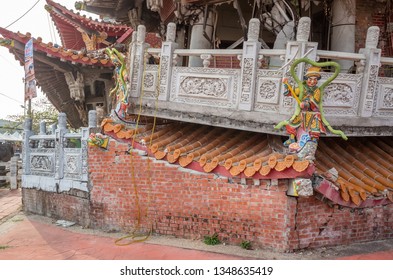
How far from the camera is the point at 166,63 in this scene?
21.2 ft

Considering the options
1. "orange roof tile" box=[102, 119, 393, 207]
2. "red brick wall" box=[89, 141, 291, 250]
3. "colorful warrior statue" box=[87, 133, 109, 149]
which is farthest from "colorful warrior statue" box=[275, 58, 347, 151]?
"colorful warrior statue" box=[87, 133, 109, 149]

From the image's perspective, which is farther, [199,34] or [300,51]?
[199,34]

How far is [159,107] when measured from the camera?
21.4 feet

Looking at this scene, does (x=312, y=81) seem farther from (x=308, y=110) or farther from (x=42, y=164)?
(x=42, y=164)

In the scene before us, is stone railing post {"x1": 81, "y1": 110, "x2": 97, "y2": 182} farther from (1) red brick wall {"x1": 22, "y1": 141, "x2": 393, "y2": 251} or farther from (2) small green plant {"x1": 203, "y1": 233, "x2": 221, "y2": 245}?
(2) small green plant {"x1": 203, "y1": 233, "x2": 221, "y2": 245}

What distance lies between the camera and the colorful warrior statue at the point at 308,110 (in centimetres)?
510

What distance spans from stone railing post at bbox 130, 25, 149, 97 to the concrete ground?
2.88 m

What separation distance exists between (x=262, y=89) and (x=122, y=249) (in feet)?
11.8

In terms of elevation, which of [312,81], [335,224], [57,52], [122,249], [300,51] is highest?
[57,52]

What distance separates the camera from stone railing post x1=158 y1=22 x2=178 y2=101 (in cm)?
640

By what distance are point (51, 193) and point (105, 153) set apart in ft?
8.01

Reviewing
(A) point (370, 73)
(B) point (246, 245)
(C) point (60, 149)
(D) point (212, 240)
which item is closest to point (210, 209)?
(D) point (212, 240)

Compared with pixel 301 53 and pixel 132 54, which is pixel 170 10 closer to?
pixel 132 54

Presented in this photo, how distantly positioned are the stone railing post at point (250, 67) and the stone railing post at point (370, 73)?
1868 millimetres
